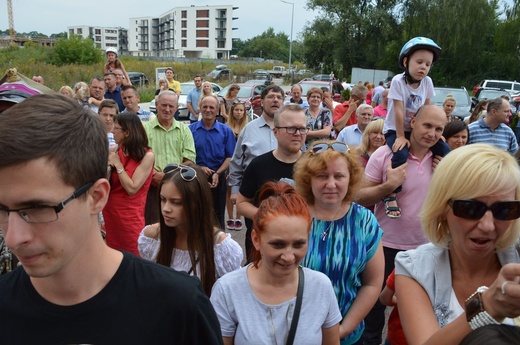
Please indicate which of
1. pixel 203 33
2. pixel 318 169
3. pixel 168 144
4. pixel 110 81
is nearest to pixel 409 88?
pixel 318 169

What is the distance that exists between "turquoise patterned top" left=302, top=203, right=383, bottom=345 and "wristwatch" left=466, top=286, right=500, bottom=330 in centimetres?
115

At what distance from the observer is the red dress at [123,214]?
4.19 metres

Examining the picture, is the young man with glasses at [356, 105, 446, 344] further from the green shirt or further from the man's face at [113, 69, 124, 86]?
the man's face at [113, 69, 124, 86]

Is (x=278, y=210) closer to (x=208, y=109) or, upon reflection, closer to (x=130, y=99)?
(x=208, y=109)

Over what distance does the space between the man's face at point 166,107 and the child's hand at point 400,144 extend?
278cm

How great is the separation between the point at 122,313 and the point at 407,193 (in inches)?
107

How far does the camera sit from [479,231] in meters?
1.73

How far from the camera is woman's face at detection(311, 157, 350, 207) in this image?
268 cm

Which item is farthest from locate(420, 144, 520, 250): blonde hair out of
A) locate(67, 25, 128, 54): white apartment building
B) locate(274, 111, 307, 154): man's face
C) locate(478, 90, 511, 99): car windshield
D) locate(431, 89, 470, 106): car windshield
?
locate(67, 25, 128, 54): white apartment building

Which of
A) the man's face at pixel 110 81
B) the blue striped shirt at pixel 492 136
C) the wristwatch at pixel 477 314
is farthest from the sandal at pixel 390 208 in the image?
the man's face at pixel 110 81

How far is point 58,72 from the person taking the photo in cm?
3216

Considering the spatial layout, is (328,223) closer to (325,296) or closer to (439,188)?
(325,296)

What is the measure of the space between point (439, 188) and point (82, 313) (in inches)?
53.9

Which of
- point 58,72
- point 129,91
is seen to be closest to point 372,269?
point 129,91
